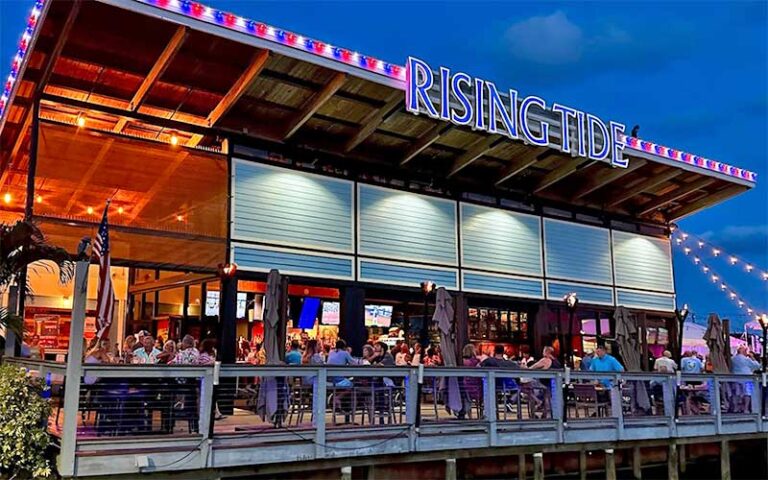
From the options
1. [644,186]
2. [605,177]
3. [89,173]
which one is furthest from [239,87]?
[644,186]

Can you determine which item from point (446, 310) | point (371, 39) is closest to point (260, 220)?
point (446, 310)

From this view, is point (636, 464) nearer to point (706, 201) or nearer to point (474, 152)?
point (474, 152)

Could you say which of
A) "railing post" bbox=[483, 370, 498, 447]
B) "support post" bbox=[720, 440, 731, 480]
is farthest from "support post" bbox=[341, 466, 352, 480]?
"support post" bbox=[720, 440, 731, 480]

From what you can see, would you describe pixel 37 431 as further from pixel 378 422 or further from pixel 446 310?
pixel 446 310

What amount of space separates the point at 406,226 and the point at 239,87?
472 cm

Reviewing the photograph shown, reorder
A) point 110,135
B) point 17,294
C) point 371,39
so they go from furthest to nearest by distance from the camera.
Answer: point 371,39, point 110,135, point 17,294

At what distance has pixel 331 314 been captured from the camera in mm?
14141

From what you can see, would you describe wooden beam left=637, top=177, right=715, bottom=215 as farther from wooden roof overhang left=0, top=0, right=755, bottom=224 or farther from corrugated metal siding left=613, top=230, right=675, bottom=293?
wooden roof overhang left=0, top=0, right=755, bottom=224

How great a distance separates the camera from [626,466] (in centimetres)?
1153

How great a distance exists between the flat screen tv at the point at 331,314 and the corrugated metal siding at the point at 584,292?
227 inches

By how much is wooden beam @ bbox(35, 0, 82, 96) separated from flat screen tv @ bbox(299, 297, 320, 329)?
19.5ft

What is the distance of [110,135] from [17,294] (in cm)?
328

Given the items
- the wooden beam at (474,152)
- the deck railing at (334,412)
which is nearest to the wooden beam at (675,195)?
the wooden beam at (474,152)

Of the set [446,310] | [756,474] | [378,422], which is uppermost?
[446,310]
